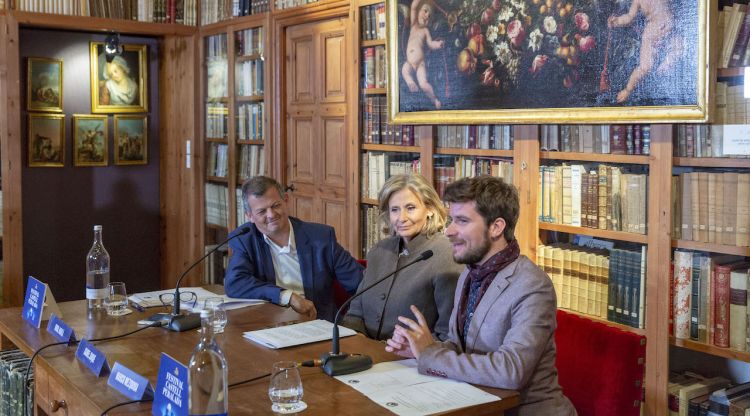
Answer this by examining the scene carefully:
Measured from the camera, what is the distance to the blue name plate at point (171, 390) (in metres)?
1.95

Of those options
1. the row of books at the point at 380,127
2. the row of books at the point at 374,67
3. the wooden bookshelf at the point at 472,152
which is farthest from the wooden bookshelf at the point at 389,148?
the row of books at the point at 374,67

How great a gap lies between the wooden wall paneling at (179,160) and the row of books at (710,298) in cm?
401

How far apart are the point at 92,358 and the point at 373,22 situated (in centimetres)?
279

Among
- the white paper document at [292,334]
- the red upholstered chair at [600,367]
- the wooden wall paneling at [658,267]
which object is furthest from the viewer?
the wooden wall paneling at [658,267]

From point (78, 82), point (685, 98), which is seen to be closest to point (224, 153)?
point (78, 82)

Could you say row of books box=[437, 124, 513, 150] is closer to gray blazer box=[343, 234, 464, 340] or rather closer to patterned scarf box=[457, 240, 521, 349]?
gray blazer box=[343, 234, 464, 340]

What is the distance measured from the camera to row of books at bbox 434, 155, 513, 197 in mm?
4008

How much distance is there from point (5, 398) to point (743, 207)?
9.15 ft

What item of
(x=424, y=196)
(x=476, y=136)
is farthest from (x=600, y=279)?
(x=476, y=136)

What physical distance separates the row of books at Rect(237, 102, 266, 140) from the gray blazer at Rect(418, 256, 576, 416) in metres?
3.48

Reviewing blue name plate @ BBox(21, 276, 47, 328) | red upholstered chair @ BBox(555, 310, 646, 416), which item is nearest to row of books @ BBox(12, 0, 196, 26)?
blue name plate @ BBox(21, 276, 47, 328)

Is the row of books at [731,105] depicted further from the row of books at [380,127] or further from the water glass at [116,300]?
the water glass at [116,300]

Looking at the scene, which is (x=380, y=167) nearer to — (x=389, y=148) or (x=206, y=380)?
(x=389, y=148)

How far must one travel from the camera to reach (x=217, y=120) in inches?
245
